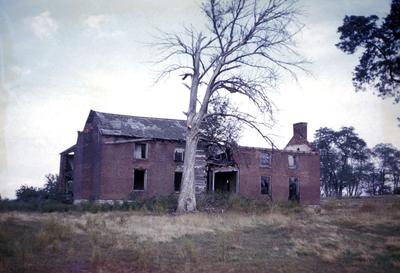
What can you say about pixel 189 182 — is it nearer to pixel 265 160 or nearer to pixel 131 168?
pixel 131 168

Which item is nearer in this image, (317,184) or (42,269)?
(42,269)

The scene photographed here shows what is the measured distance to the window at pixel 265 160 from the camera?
38.4 m

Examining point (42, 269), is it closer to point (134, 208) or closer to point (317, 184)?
point (134, 208)

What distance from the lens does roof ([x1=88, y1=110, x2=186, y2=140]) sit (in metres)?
33.4

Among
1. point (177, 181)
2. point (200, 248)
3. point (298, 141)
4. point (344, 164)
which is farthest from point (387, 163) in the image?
point (200, 248)

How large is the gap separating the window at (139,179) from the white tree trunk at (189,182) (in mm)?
11705

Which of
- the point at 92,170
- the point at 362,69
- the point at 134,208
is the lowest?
the point at 134,208

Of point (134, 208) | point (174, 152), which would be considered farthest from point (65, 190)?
point (134, 208)

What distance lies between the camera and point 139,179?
35938 mm

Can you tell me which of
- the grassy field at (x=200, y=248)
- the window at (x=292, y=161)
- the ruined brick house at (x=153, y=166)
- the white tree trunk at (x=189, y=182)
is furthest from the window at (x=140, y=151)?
the grassy field at (x=200, y=248)

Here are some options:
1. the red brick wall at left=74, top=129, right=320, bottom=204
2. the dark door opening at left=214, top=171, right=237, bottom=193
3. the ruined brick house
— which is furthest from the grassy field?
the dark door opening at left=214, top=171, right=237, bottom=193

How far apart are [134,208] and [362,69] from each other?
16.6 meters

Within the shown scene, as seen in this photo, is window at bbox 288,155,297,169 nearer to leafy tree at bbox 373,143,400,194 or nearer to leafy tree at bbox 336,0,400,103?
leafy tree at bbox 336,0,400,103

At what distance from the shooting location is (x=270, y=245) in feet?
39.8
